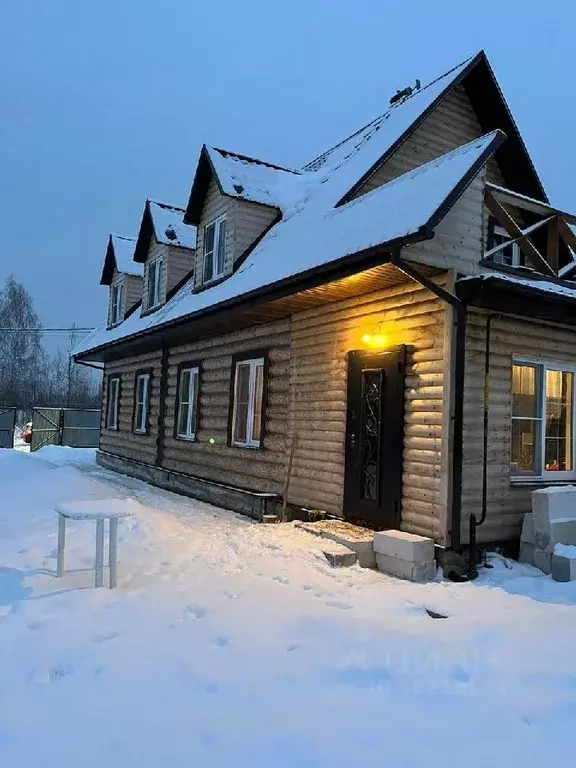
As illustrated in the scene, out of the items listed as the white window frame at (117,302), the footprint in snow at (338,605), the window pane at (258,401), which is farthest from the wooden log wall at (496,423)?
the white window frame at (117,302)

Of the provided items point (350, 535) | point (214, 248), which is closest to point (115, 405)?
point (214, 248)

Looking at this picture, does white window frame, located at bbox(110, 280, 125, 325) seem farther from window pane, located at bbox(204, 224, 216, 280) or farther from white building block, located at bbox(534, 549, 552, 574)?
white building block, located at bbox(534, 549, 552, 574)

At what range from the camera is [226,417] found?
11.9 meters

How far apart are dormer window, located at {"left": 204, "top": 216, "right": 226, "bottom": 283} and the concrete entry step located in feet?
19.7

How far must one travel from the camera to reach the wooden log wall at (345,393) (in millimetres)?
7164

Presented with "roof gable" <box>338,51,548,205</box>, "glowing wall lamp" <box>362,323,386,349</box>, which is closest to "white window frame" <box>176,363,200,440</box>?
"roof gable" <box>338,51,548,205</box>

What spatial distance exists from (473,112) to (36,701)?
10701mm

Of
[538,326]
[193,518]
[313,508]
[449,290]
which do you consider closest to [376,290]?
[449,290]

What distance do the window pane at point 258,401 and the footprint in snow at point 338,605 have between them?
18.0ft

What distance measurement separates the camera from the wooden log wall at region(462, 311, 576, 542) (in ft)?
23.8

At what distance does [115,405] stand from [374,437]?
40.3 ft

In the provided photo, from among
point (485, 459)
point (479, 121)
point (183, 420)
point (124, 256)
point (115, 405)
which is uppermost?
point (479, 121)

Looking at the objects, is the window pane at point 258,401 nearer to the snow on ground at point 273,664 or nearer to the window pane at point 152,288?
the snow on ground at point 273,664

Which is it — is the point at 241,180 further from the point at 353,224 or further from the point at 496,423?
the point at 496,423
